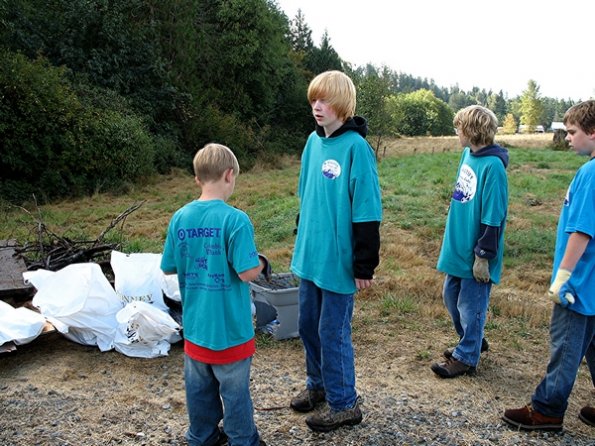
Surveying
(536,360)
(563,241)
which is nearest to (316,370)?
(563,241)

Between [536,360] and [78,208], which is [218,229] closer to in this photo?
[536,360]

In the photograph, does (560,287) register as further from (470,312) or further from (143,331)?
(143,331)

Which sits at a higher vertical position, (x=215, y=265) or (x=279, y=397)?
(x=215, y=265)

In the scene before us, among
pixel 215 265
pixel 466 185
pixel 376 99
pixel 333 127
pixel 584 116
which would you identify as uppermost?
pixel 376 99

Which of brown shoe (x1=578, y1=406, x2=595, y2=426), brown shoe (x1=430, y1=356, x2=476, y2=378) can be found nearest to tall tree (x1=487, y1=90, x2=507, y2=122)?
brown shoe (x1=430, y1=356, x2=476, y2=378)

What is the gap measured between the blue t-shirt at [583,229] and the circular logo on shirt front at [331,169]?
4.41 ft

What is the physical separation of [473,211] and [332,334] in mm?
1461

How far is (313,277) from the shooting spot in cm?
326

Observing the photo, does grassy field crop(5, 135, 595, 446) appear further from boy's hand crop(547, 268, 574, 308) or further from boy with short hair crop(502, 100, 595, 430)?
boy's hand crop(547, 268, 574, 308)

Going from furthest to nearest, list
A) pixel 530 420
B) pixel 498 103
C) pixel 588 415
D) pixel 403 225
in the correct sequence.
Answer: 1. pixel 498 103
2. pixel 403 225
3. pixel 588 415
4. pixel 530 420

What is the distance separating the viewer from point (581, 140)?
3.18 meters

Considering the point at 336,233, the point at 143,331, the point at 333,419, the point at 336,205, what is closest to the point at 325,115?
the point at 336,205

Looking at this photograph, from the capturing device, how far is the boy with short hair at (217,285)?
272 cm

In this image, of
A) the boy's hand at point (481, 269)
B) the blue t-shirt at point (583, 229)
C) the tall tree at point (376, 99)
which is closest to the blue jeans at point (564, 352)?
the blue t-shirt at point (583, 229)
